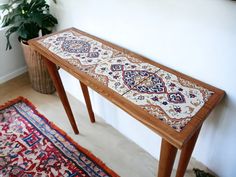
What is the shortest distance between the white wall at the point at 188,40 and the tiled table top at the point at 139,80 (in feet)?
0.31

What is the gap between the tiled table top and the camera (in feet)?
3.08

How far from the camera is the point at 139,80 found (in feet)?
3.61

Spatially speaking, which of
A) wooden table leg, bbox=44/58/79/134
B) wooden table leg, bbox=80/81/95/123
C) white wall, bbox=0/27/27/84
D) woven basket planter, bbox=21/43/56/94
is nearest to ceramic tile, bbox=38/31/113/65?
wooden table leg, bbox=44/58/79/134

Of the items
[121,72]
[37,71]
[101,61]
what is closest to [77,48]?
[101,61]

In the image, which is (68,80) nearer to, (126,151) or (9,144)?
(9,144)

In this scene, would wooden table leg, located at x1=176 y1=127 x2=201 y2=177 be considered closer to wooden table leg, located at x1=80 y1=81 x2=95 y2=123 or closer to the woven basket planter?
wooden table leg, located at x1=80 y1=81 x2=95 y2=123

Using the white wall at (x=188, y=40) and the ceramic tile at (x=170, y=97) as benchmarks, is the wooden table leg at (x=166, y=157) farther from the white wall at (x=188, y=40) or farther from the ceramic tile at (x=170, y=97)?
the white wall at (x=188, y=40)

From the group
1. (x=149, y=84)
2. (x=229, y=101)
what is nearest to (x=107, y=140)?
(x=149, y=84)

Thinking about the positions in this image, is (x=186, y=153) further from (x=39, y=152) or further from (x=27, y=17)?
(x=27, y=17)

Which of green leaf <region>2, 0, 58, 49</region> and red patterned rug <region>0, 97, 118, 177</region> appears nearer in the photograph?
red patterned rug <region>0, 97, 118, 177</region>

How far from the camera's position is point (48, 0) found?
189 cm

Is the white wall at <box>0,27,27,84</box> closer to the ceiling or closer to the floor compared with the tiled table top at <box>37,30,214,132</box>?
closer to the floor

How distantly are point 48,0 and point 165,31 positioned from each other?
1161 millimetres

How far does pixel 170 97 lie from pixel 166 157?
0.25m
